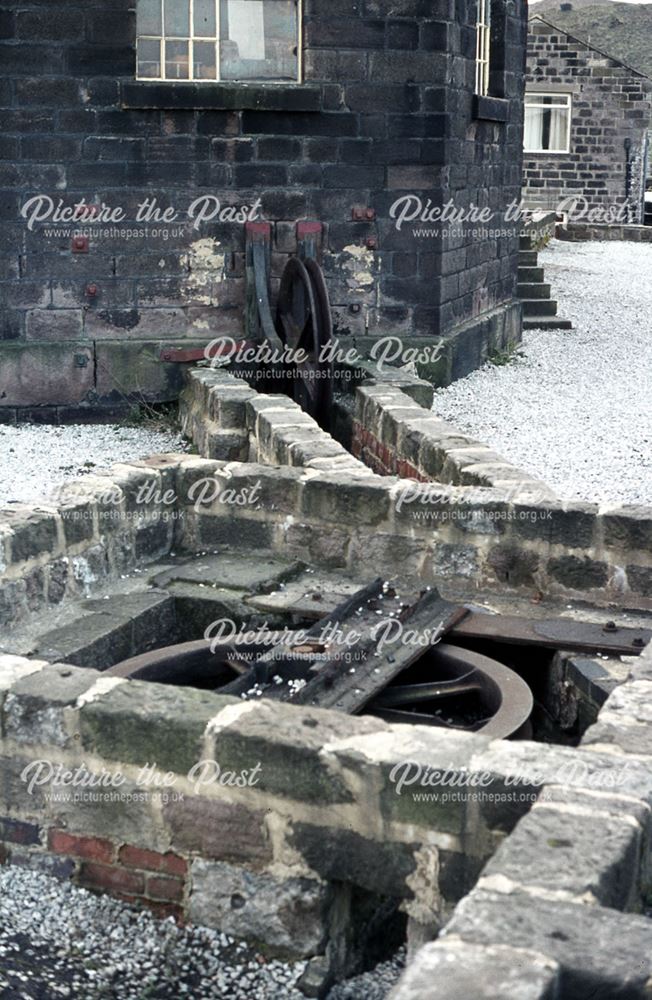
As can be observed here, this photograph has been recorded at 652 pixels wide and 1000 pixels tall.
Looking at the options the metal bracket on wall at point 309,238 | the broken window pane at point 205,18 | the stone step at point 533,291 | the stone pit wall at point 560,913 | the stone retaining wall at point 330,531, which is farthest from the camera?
the stone step at point 533,291

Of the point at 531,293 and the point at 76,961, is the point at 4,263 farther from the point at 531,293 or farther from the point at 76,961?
the point at 76,961

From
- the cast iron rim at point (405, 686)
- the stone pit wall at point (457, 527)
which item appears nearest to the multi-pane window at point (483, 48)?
the stone pit wall at point (457, 527)

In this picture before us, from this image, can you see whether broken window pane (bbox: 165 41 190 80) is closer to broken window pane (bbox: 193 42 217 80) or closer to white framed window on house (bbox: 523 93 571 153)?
broken window pane (bbox: 193 42 217 80)

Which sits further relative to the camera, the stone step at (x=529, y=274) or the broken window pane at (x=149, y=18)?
the stone step at (x=529, y=274)

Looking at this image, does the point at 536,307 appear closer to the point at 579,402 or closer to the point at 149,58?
the point at 579,402

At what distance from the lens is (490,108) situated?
1328cm

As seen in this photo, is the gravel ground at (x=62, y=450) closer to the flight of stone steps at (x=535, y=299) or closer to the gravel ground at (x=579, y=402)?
the gravel ground at (x=579, y=402)

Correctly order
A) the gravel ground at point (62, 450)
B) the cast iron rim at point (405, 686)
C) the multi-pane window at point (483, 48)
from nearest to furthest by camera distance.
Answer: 1. the cast iron rim at point (405, 686)
2. the gravel ground at point (62, 450)
3. the multi-pane window at point (483, 48)

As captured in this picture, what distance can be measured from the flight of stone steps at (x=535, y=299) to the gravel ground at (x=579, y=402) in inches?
8.8

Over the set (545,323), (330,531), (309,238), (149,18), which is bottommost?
(330,531)

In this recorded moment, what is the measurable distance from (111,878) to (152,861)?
0.17 metres

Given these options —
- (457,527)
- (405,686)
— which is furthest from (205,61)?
(405,686)

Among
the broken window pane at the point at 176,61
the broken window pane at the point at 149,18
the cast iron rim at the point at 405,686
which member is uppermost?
the broken window pane at the point at 149,18

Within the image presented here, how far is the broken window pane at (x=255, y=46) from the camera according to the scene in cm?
1192
